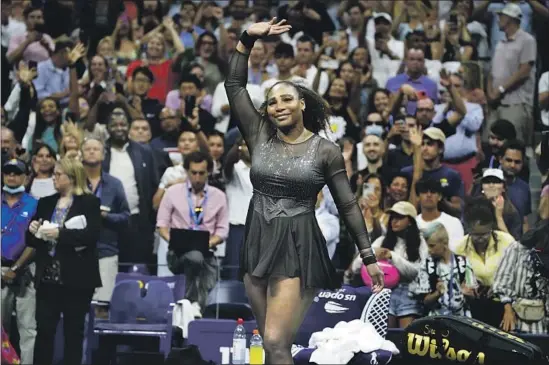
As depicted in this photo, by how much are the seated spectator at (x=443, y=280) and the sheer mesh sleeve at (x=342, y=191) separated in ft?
12.4

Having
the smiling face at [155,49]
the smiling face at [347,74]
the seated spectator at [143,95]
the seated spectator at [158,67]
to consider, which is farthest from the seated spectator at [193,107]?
the smiling face at [347,74]

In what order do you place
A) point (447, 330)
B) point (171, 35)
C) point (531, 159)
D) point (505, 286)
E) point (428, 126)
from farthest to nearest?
point (171, 35)
point (531, 159)
point (428, 126)
point (505, 286)
point (447, 330)

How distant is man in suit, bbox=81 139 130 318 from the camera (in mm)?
11258

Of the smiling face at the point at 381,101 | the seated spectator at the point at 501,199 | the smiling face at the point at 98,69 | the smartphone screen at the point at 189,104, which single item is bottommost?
the seated spectator at the point at 501,199

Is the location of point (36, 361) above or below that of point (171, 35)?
below

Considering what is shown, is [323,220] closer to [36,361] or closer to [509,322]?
[509,322]

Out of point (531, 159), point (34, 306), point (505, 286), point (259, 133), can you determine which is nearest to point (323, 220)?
point (505, 286)

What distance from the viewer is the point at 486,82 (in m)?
14.7

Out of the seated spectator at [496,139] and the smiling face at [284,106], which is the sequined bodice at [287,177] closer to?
the smiling face at [284,106]

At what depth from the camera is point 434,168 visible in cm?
1225

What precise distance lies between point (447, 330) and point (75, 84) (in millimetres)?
7103

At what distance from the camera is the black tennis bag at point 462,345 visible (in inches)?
325

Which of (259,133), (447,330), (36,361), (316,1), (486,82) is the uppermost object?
(316,1)

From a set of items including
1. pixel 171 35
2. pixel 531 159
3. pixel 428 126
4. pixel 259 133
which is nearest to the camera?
pixel 259 133
